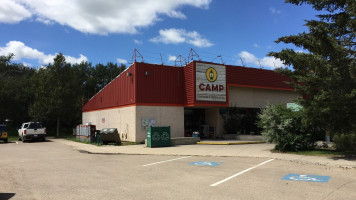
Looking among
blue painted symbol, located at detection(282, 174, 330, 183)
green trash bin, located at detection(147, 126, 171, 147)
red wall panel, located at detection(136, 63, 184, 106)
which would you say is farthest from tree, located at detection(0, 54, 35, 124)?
blue painted symbol, located at detection(282, 174, 330, 183)

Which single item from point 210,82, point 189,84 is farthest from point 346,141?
point 189,84

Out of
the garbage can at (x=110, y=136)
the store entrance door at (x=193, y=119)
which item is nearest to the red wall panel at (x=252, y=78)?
the store entrance door at (x=193, y=119)

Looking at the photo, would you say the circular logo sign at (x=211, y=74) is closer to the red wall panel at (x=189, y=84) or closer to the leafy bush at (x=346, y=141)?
the red wall panel at (x=189, y=84)

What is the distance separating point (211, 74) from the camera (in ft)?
84.9

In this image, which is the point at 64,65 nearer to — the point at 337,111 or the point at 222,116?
the point at 222,116

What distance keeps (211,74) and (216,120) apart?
469cm

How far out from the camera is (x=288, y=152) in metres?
15.3

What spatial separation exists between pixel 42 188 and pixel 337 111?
36.7 ft

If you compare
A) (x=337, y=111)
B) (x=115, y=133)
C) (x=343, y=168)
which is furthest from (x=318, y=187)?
(x=115, y=133)

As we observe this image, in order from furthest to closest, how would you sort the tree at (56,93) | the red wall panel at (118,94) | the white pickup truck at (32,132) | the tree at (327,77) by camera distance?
the tree at (56,93)
the white pickup truck at (32,132)
the red wall panel at (118,94)
the tree at (327,77)

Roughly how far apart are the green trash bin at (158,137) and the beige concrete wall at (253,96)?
9.68 m

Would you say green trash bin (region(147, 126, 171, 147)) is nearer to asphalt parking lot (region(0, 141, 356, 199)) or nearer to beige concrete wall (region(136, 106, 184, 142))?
beige concrete wall (region(136, 106, 184, 142))

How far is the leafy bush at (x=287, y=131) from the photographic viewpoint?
15.3 m

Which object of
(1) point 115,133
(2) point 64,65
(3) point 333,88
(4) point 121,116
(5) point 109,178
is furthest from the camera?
(2) point 64,65
